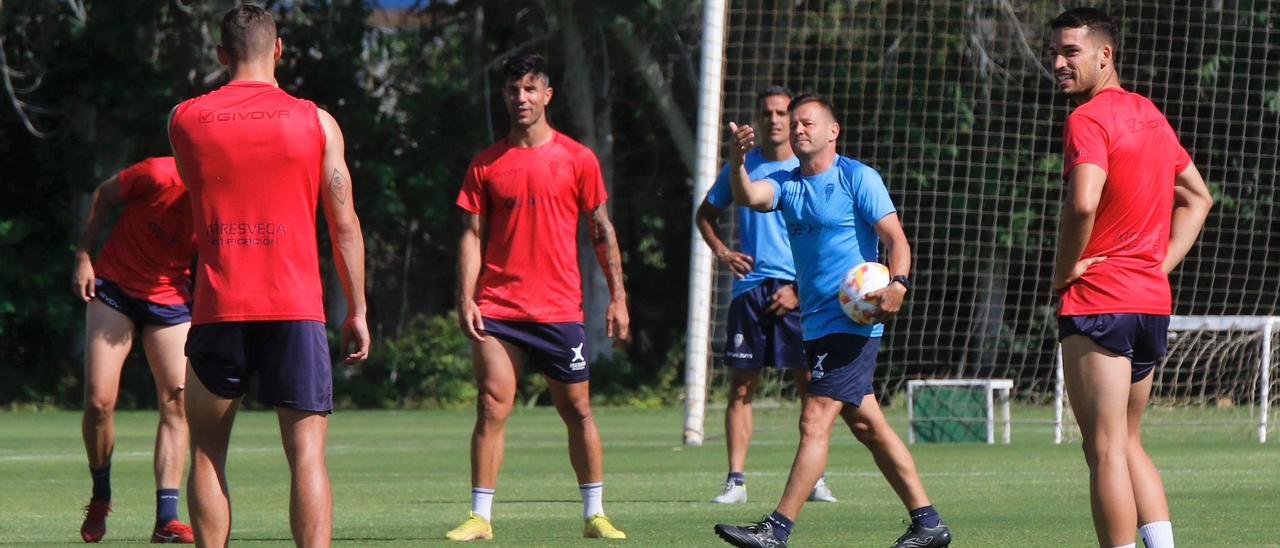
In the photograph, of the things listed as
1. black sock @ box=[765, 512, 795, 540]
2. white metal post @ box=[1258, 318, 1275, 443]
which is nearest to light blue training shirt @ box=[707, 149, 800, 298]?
black sock @ box=[765, 512, 795, 540]

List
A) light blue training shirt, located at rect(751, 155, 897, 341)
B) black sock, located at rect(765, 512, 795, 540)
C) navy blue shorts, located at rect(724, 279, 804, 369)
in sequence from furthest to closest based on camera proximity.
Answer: navy blue shorts, located at rect(724, 279, 804, 369), light blue training shirt, located at rect(751, 155, 897, 341), black sock, located at rect(765, 512, 795, 540)

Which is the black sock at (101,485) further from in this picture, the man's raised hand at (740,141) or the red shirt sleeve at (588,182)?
the man's raised hand at (740,141)

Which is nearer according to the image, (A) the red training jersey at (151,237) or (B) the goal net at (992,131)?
(A) the red training jersey at (151,237)

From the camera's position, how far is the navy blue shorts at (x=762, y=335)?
11414 millimetres

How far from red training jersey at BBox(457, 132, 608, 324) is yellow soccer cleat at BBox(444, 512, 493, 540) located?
0.96 meters

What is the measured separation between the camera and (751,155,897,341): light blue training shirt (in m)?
8.49

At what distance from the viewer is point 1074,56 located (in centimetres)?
675

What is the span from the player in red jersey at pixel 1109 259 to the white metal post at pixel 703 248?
397 inches

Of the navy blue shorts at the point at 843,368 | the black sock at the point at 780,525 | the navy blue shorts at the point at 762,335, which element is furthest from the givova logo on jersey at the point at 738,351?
the black sock at the point at 780,525

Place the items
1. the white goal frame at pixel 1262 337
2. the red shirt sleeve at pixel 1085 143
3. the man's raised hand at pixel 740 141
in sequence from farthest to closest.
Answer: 1. the white goal frame at pixel 1262 337
2. the man's raised hand at pixel 740 141
3. the red shirt sleeve at pixel 1085 143

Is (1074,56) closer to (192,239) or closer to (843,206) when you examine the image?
(843,206)

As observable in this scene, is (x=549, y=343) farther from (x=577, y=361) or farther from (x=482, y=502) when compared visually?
(x=482, y=502)

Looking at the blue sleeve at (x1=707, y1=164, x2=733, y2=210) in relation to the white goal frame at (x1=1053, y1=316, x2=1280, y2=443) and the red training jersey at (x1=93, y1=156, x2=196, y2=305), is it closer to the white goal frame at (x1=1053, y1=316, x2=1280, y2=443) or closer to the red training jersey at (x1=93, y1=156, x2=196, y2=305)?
the red training jersey at (x1=93, y1=156, x2=196, y2=305)

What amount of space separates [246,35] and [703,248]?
10.8 meters
